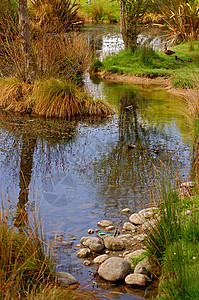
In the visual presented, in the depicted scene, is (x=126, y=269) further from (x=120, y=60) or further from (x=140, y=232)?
(x=120, y=60)

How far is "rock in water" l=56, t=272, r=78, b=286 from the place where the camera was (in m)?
3.21

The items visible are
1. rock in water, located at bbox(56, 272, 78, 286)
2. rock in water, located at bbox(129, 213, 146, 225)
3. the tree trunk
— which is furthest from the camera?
the tree trunk

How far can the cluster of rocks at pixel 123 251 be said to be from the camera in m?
3.45

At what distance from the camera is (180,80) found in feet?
39.7

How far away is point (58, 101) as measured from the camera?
31.6 ft

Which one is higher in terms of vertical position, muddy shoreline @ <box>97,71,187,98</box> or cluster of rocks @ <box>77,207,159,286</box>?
muddy shoreline @ <box>97,71,187,98</box>

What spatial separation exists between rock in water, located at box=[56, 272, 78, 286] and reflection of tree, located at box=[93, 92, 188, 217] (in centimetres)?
114

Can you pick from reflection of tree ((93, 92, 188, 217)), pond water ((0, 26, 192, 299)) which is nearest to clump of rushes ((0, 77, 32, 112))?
pond water ((0, 26, 192, 299))

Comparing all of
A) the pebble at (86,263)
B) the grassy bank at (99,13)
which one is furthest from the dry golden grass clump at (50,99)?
the grassy bank at (99,13)

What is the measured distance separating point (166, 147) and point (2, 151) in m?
3.17

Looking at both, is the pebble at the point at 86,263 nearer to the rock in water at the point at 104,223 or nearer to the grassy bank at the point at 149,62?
the rock in water at the point at 104,223

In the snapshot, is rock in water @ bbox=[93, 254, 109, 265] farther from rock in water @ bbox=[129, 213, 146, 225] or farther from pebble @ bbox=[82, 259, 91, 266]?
rock in water @ bbox=[129, 213, 146, 225]

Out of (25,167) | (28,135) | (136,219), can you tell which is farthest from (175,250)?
(28,135)

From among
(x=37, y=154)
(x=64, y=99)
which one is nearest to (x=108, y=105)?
(x=64, y=99)
